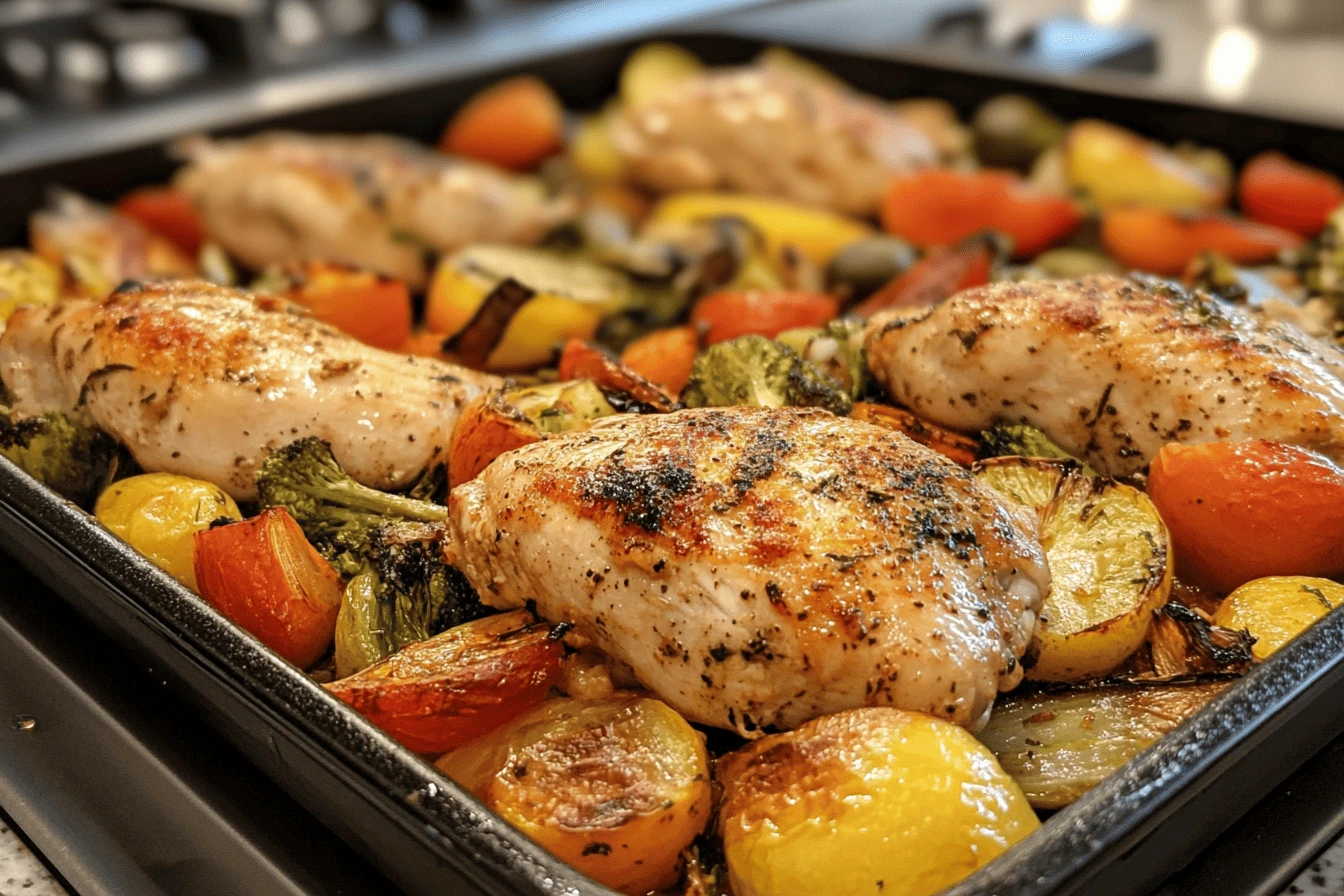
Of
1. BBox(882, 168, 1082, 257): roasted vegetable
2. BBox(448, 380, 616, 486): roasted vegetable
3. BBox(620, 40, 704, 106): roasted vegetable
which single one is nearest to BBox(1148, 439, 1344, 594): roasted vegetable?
BBox(448, 380, 616, 486): roasted vegetable

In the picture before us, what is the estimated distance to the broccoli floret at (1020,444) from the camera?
1797 millimetres

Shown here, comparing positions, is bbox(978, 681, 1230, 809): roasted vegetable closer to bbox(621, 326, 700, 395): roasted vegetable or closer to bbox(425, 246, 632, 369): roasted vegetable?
bbox(621, 326, 700, 395): roasted vegetable

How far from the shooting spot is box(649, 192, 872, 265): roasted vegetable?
3.59 metres

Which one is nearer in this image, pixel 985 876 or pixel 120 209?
pixel 985 876

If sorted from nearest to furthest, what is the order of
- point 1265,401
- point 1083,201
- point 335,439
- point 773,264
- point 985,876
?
point 985,876
point 1265,401
point 335,439
point 773,264
point 1083,201

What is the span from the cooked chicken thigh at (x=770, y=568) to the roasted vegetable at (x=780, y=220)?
2026mm

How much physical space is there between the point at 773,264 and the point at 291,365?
1.84 meters

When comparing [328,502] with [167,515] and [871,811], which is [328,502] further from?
[871,811]

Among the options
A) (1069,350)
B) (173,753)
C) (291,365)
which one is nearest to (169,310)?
(291,365)

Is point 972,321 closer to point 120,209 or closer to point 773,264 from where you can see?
point 773,264

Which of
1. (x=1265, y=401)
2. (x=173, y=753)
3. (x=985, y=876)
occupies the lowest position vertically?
(x=173, y=753)

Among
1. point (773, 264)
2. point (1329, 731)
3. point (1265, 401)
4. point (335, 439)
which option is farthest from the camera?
point (773, 264)

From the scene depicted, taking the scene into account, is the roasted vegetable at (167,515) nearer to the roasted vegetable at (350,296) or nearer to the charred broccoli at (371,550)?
the charred broccoli at (371,550)

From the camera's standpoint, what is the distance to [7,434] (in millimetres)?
1935
